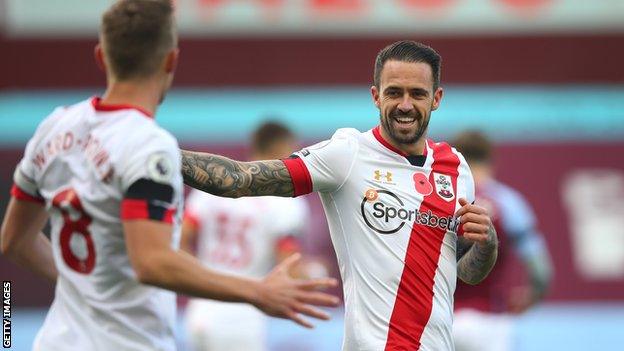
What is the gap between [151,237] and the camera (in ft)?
12.8

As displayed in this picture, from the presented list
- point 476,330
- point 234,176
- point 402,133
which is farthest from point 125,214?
point 476,330

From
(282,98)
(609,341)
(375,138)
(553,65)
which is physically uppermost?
(553,65)

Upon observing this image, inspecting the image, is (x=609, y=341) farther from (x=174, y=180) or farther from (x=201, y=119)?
(x=174, y=180)

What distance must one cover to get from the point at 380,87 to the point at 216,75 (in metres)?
12.4

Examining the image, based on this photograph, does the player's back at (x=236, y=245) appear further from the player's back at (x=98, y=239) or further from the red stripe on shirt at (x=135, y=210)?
the red stripe on shirt at (x=135, y=210)

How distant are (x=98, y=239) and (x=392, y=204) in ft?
5.12

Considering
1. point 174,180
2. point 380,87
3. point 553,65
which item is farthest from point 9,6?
point 174,180

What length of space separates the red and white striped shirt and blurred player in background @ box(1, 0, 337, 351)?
109 centimetres

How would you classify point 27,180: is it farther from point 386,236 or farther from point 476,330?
point 476,330

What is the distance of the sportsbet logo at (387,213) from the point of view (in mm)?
5203

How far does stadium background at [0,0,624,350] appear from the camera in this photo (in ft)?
55.6

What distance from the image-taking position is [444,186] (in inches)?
212

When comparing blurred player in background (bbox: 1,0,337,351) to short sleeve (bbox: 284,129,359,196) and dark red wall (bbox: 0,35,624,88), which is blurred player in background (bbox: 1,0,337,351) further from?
dark red wall (bbox: 0,35,624,88)

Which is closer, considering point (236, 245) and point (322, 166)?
point (322, 166)
